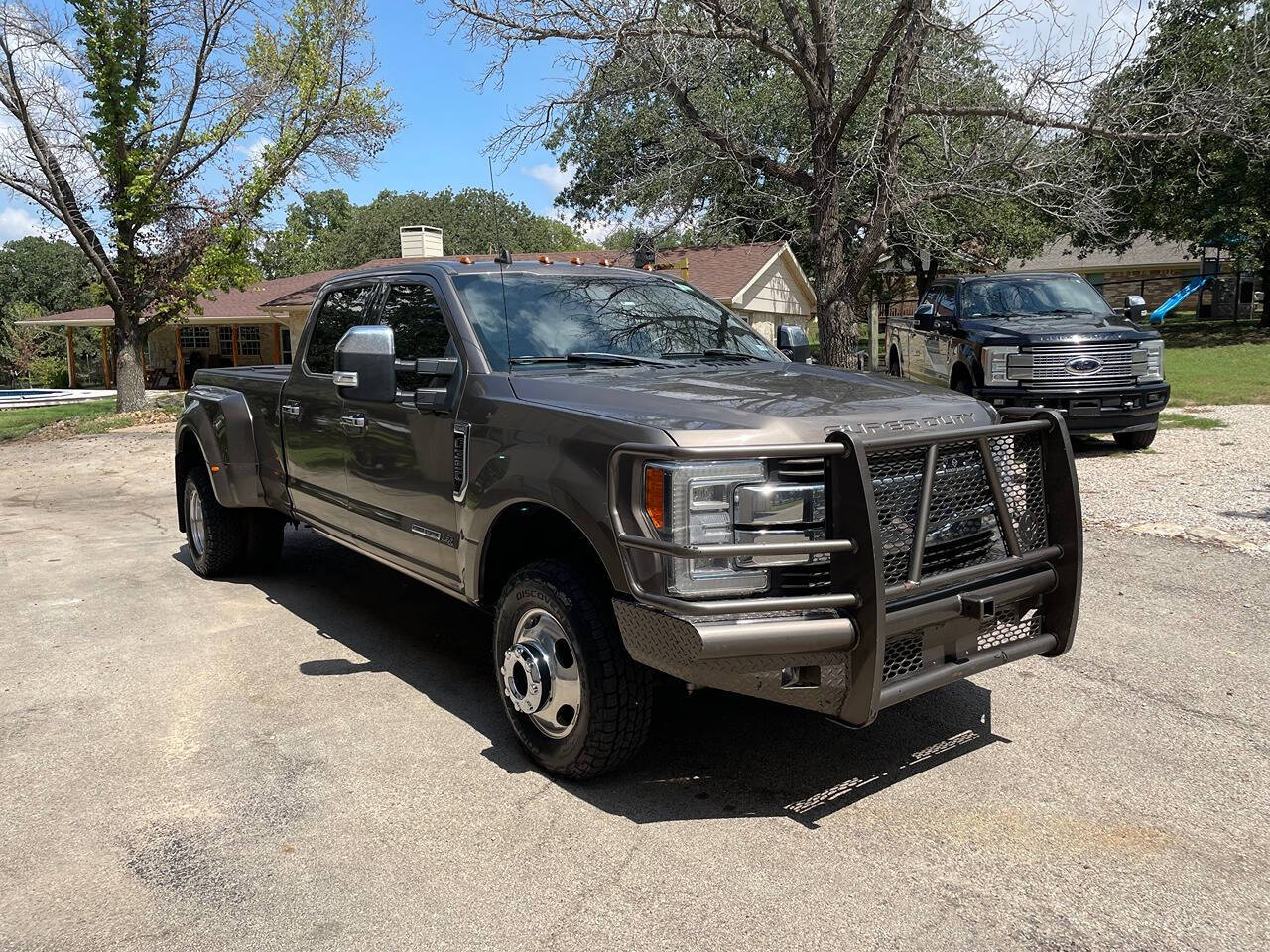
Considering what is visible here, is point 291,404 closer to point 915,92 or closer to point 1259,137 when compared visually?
point 915,92

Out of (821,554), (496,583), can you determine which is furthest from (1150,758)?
(496,583)

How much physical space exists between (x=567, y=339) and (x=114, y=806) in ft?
8.35

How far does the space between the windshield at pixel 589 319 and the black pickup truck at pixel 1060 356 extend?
5852mm

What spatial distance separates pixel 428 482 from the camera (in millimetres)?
4500

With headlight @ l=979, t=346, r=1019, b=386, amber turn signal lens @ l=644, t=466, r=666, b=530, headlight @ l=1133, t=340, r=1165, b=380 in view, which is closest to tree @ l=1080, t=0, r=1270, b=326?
headlight @ l=1133, t=340, r=1165, b=380

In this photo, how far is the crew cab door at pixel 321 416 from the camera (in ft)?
17.5

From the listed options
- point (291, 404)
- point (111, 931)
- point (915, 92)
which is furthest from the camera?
point (915, 92)

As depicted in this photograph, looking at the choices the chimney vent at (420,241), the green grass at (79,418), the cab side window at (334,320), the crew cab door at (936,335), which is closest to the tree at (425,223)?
the chimney vent at (420,241)

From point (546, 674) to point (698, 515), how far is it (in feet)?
3.26

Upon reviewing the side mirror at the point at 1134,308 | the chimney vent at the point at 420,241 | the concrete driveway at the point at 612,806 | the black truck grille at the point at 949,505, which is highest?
the chimney vent at the point at 420,241

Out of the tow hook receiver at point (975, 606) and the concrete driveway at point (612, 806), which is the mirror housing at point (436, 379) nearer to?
the concrete driveway at point (612, 806)

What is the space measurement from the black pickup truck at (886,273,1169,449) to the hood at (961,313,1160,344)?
0.01 meters

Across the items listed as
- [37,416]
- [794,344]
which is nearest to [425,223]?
[37,416]

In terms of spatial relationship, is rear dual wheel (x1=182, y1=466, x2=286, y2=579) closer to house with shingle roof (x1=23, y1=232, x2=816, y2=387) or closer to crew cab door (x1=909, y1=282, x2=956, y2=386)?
crew cab door (x1=909, y1=282, x2=956, y2=386)
